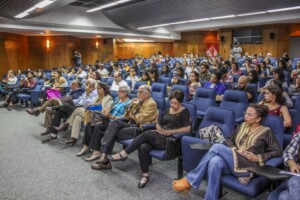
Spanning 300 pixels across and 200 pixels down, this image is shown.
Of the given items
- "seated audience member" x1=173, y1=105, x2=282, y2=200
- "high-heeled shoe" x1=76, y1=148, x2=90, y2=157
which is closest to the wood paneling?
"high-heeled shoe" x1=76, y1=148, x2=90, y2=157

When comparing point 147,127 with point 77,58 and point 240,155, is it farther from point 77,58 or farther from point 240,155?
point 77,58

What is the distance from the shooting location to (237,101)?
3.90 m

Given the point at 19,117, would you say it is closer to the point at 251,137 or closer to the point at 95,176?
the point at 95,176

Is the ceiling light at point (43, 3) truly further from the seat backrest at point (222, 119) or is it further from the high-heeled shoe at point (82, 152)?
the seat backrest at point (222, 119)

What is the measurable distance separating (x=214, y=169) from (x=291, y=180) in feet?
1.94

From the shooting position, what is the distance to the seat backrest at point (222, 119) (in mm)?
2969

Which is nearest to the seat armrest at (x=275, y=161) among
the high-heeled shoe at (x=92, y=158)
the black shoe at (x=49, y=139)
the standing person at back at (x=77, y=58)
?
the high-heeled shoe at (x=92, y=158)

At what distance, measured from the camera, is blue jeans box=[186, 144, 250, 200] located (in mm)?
2340

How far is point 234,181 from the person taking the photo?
231 centimetres

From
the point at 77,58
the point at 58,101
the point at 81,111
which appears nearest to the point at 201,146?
the point at 81,111

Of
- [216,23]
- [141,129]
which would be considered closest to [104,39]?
[216,23]

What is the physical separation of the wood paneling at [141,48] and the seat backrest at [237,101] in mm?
18848

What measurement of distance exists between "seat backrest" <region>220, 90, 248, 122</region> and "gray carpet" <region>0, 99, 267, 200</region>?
3.70 feet

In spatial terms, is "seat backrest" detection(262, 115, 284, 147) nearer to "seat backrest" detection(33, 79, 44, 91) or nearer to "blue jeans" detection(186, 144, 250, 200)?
"blue jeans" detection(186, 144, 250, 200)
